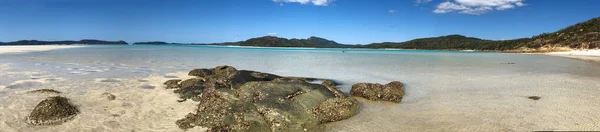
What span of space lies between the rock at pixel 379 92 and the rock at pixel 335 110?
2068 millimetres

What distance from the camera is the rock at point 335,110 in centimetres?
884

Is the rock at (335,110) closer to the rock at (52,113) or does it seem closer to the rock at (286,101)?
the rock at (286,101)

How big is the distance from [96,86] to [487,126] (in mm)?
14371

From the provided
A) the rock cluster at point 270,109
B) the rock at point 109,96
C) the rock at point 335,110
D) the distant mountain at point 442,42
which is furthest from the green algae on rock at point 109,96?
the distant mountain at point 442,42

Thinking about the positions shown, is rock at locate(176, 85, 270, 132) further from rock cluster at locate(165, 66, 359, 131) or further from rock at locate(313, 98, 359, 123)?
rock at locate(313, 98, 359, 123)

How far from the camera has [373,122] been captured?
348 inches

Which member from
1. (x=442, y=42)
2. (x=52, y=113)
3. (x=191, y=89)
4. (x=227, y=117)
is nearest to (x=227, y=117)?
(x=227, y=117)

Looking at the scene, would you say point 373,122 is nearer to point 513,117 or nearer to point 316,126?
point 316,126

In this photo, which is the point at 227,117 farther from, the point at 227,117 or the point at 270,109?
the point at 270,109

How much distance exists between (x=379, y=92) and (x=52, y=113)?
9959 millimetres

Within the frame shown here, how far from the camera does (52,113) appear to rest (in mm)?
8406

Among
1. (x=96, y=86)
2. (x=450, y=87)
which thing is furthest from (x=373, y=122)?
(x=96, y=86)

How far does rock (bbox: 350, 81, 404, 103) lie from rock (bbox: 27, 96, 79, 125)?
911cm

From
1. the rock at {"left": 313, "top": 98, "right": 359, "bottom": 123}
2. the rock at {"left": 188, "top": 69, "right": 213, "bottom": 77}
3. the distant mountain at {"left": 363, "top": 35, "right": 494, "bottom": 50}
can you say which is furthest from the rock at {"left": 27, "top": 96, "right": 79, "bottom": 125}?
the distant mountain at {"left": 363, "top": 35, "right": 494, "bottom": 50}
